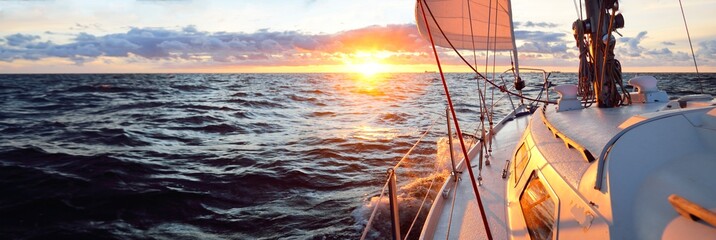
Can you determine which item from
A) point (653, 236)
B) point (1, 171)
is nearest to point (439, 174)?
point (653, 236)

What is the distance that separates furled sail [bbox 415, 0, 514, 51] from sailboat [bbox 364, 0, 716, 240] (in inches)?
139

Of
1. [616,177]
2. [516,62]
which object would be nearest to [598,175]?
[616,177]

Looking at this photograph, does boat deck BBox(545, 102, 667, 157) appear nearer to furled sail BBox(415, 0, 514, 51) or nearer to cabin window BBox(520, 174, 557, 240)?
cabin window BBox(520, 174, 557, 240)

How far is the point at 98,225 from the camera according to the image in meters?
6.97

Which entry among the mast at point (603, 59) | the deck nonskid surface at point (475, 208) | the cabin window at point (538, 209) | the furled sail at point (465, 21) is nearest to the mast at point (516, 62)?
the furled sail at point (465, 21)

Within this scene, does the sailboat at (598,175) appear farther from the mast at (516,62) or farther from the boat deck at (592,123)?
the mast at (516,62)

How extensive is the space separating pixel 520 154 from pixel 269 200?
4801 millimetres

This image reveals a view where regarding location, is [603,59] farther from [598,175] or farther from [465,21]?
[465,21]

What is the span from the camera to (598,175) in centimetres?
248

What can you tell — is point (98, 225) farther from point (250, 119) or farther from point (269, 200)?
point (250, 119)

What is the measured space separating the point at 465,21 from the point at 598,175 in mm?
7246

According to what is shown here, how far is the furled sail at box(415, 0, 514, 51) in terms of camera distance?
8.90 meters

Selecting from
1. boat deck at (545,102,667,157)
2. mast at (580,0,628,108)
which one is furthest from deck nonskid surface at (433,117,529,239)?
mast at (580,0,628,108)

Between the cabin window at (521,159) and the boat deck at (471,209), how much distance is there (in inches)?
13.5
